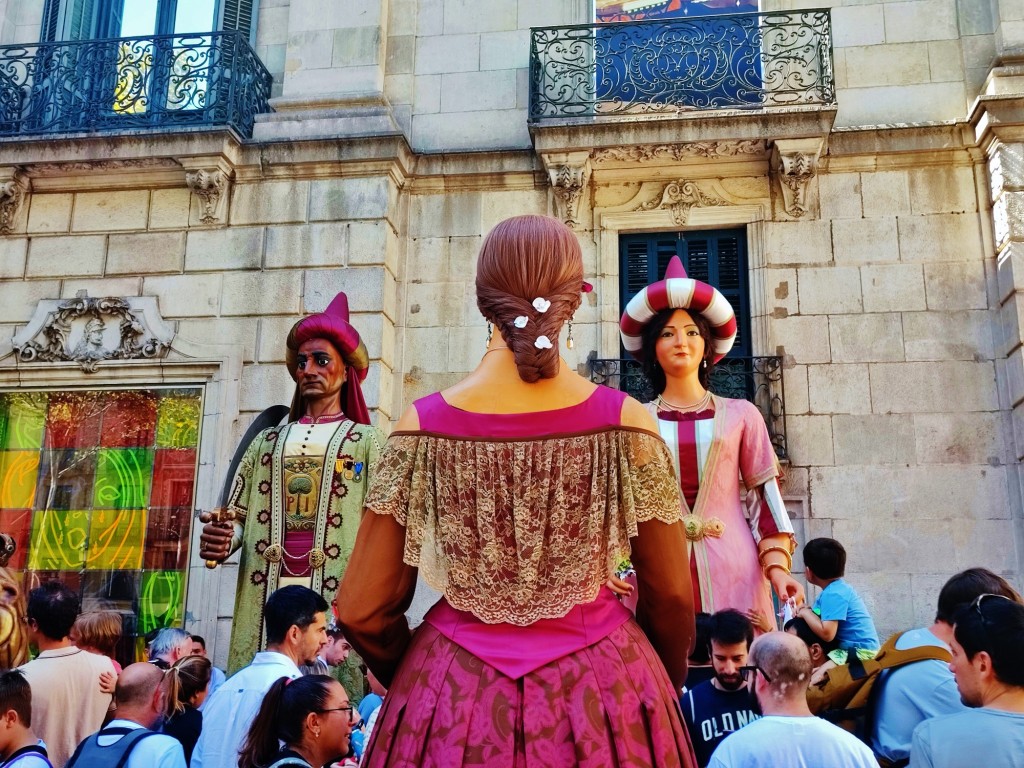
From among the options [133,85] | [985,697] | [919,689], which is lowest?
[919,689]

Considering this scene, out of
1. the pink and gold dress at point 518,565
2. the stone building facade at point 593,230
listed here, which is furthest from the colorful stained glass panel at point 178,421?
the pink and gold dress at point 518,565

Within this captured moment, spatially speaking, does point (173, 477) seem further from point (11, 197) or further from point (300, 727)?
point (300, 727)

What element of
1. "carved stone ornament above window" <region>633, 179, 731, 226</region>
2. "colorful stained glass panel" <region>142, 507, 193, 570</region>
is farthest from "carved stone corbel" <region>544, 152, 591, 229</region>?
"colorful stained glass panel" <region>142, 507, 193, 570</region>

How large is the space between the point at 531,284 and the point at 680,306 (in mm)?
2552

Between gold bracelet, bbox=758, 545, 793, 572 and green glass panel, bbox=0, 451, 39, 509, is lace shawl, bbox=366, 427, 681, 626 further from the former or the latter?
green glass panel, bbox=0, 451, 39, 509

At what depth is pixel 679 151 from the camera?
993cm

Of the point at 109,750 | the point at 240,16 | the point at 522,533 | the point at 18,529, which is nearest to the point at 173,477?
the point at 18,529

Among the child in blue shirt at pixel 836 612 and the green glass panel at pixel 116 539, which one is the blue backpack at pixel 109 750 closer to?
the child in blue shirt at pixel 836 612

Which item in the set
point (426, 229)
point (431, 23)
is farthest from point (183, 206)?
point (431, 23)

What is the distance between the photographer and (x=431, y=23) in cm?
1112

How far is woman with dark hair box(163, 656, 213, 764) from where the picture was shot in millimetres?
4523

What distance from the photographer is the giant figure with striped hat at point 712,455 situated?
4.62 m

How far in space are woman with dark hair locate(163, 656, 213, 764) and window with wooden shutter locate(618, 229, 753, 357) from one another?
623cm

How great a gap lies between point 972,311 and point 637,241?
326 cm
